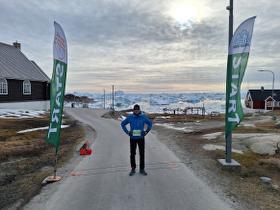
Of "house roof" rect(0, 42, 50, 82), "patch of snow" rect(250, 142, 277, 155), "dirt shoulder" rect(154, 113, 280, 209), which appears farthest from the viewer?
"house roof" rect(0, 42, 50, 82)

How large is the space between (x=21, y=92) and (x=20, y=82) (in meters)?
1.40

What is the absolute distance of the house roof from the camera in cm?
3806

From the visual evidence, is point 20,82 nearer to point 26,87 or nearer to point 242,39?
point 26,87

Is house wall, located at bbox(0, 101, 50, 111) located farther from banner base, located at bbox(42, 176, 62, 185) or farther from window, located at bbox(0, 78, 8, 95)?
banner base, located at bbox(42, 176, 62, 185)

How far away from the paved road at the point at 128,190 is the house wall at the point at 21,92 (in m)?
31.0

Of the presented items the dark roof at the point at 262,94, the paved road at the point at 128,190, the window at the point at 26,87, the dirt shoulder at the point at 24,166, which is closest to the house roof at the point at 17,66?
the window at the point at 26,87

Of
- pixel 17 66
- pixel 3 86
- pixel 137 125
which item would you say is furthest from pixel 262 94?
pixel 137 125

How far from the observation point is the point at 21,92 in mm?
40062

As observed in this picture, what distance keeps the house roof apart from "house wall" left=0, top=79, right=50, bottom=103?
2.67ft

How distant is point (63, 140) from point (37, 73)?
98.2ft

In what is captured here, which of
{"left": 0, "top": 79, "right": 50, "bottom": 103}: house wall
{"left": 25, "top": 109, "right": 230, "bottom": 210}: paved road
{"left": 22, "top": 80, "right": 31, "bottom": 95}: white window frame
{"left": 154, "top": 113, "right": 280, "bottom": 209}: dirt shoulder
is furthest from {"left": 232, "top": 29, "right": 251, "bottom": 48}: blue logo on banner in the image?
{"left": 22, "top": 80, "right": 31, "bottom": 95}: white window frame

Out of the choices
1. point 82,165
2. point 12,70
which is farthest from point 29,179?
point 12,70

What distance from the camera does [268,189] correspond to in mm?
7828

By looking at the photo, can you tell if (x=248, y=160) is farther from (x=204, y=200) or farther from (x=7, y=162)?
(x=7, y=162)
